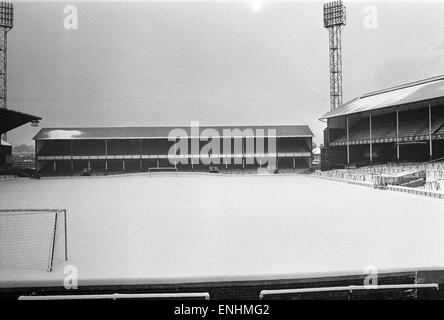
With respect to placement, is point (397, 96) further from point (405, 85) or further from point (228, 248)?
point (228, 248)

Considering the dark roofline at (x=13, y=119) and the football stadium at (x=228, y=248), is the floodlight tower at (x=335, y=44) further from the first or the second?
the dark roofline at (x=13, y=119)

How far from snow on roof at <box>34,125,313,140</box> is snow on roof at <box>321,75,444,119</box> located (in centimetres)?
489

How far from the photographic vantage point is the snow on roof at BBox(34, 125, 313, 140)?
30.6 m

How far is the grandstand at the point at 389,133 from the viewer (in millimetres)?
19734

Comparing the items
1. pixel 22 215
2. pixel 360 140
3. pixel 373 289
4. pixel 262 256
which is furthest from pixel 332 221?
pixel 360 140

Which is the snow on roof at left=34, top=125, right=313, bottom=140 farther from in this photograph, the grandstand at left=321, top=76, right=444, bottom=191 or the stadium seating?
the stadium seating

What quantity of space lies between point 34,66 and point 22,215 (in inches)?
146

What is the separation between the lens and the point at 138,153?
31.5 meters

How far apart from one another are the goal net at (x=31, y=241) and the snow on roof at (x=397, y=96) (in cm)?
2094

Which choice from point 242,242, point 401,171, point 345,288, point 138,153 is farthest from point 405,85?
point 345,288

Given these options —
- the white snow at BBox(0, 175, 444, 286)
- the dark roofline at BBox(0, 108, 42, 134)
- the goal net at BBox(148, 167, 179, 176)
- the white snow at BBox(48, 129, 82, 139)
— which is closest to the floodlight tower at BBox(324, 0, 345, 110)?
the goal net at BBox(148, 167, 179, 176)

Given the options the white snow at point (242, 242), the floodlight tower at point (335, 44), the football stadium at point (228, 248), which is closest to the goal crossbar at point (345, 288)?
the football stadium at point (228, 248)

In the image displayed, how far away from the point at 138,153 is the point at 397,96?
22.9m

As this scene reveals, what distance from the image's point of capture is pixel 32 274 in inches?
164
